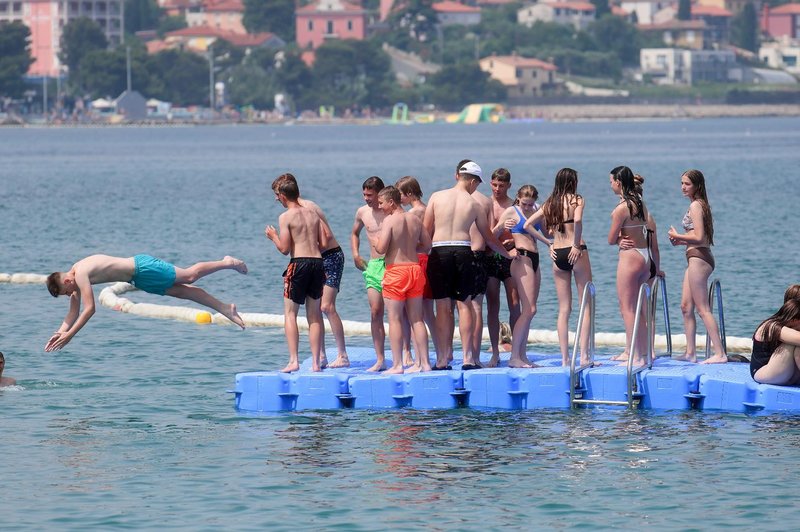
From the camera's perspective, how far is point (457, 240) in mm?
15031

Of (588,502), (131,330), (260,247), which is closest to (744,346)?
(588,502)

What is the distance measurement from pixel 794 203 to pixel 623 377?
44.4 metres

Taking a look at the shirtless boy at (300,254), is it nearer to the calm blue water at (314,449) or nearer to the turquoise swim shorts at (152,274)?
the calm blue water at (314,449)

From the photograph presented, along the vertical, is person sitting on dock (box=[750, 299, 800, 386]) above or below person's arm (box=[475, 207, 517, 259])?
below

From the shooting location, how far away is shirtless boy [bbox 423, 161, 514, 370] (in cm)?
1498

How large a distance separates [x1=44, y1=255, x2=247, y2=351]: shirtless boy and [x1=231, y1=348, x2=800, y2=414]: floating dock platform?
1039 mm

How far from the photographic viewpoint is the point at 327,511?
1273 centimetres

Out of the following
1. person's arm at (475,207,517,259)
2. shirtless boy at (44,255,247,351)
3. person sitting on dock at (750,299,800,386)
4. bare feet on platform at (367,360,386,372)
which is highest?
person's arm at (475,207,517,259)

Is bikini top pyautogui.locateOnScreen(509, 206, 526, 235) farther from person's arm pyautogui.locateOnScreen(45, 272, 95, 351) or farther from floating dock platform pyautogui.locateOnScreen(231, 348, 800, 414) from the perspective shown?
person's arm pyautogui.locateOnScreen(45, 272, 95, 351)

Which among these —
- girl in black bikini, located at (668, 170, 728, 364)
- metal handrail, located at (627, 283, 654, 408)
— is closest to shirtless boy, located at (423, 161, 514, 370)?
metal handrail, located at (627, 283, 654, 408)

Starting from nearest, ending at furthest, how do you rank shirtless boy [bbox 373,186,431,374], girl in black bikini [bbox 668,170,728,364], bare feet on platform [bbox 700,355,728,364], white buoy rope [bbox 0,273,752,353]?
shirtless boy [bbox 373,186,431,374]
girl in black bikini [bbox 668,170,728,364]
bare feet on platform [bbox 700,355,728,364]
white buoy rope [bbox 0,273,752,353]

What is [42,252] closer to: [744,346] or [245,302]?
[245,302]

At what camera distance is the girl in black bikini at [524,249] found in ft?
49.6

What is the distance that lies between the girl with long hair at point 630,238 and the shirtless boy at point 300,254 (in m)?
2.94
